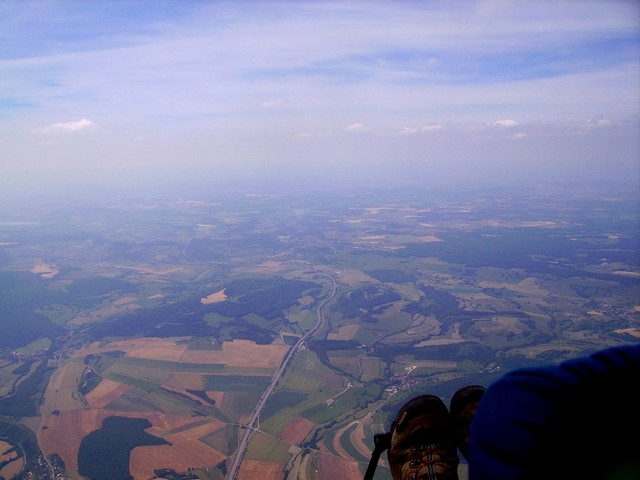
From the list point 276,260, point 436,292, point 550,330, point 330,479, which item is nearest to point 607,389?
point 330,479

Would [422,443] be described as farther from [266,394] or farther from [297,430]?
[266,394]

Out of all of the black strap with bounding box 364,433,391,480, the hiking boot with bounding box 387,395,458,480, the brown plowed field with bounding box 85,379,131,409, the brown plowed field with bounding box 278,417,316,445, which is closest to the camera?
the black strap with bounding box 364,433,391,480

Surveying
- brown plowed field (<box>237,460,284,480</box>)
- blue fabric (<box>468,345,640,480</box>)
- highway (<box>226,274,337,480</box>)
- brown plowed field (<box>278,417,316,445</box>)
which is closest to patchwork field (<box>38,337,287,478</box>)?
highway (<box>226,274,337,480</box>)

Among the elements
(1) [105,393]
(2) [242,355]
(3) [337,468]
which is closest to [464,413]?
(3) [337,468]

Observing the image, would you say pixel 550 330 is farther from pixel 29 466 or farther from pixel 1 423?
pixel 1 423

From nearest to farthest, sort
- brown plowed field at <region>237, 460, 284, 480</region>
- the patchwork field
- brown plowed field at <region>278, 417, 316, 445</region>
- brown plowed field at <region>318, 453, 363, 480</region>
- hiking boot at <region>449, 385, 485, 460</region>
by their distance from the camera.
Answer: hiking boot at <region>449, 385, 485, 460</region>, brown plowed field at <region>318, 453, 363, 480</region>, brown plowed field at <region>237, 460, 284, 480</region>, the patchwork field, brown plowed field at <region>278, 417, 316, 445</region>

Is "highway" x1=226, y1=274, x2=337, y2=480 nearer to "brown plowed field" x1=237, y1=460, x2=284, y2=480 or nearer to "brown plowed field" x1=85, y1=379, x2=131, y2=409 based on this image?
"brown plowed field" x1=237, y1=460, x2=284, y2=480

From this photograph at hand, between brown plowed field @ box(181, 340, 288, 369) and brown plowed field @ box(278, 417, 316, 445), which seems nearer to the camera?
brown plowed field @ box(278, 417, 316, 445)

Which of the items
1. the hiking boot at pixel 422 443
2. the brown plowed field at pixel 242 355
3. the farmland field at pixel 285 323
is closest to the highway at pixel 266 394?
the farmland field at pixel 285 323
